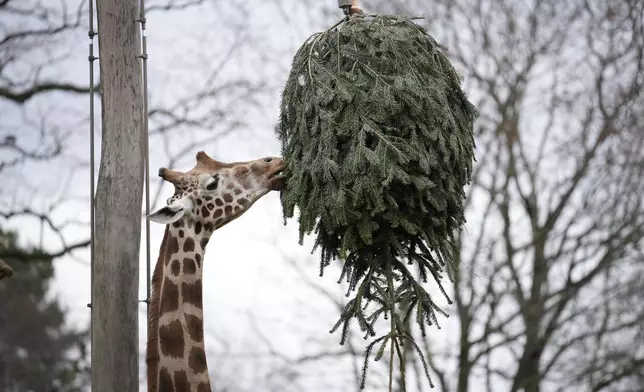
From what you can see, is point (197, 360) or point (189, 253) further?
point (189, 253)

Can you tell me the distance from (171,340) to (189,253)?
0.40m

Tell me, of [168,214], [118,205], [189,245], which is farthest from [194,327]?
[118,205]

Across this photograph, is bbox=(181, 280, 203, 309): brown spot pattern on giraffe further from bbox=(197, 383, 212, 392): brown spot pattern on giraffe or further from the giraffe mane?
bbox=(197, 383, 212, 392): brown spot pattern on giraffe

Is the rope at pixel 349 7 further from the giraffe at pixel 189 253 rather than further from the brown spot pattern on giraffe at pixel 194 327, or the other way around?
the brown spot pattern on giraffe at pixel 194 327

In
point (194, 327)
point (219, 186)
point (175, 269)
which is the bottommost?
point (194, 327)

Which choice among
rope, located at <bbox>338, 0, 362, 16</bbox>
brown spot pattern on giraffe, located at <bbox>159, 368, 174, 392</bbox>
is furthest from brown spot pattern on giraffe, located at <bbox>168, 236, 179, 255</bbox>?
rope, located at <bbox>338, 0, 362, 16</bbox>

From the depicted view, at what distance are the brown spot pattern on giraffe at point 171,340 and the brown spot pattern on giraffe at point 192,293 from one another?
5.4 inches

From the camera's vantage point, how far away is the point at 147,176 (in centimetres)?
502

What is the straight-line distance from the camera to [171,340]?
4535mm

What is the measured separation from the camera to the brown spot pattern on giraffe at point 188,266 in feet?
15.2

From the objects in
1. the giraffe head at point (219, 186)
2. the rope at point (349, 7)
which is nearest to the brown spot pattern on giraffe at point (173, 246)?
the giraffe head at point (219, 186)

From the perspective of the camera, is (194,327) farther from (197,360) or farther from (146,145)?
(146,145)

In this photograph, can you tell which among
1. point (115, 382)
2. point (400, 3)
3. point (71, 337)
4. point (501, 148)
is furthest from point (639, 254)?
point (115, 382)

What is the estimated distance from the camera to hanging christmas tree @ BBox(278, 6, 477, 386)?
15.3 feet
